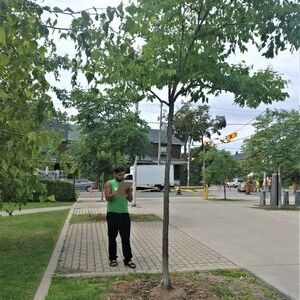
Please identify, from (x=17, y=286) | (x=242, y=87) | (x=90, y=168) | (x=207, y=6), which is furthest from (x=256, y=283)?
(x=90, y=168)

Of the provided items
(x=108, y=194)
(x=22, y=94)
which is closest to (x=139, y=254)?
(x=108, y=194)

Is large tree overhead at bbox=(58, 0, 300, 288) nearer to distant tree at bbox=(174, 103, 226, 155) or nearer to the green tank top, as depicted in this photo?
the green tank top

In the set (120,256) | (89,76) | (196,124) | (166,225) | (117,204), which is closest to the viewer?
(89,76)

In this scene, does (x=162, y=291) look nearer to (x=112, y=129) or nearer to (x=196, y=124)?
(x=112, y=129)

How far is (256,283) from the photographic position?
7.90 meters

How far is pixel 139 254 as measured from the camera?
1066cm

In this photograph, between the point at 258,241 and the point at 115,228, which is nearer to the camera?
the point at 115,228

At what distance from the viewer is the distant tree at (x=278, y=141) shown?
25.9 m

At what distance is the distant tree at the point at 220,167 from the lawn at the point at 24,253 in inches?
864

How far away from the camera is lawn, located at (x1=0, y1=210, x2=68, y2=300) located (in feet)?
25.1

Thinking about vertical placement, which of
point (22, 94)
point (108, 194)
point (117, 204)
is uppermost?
point (22, 94)

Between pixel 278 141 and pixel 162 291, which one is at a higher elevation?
pixel 278 141

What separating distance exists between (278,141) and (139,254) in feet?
56.1

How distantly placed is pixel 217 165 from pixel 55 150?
35.0m
